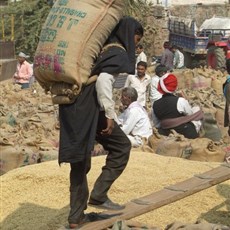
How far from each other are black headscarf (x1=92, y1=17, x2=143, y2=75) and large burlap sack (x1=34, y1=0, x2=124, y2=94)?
6 cm

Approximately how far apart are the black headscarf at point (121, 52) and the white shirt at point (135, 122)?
11.2 ft

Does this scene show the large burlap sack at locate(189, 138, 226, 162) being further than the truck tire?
No

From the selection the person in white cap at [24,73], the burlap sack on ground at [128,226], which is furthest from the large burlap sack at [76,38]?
the person in white cap at [24,73]

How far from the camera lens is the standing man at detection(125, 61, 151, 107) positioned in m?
10.1

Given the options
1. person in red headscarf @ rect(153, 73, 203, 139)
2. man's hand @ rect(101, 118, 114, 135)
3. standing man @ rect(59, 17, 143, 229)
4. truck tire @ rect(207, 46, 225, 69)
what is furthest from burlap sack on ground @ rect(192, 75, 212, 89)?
man's hand @ rect(101, 118, 114, 135)

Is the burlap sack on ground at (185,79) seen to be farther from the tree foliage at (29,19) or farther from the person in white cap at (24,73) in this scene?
the tree foliage at (29,19)

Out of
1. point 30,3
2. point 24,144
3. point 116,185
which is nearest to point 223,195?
point 116,185

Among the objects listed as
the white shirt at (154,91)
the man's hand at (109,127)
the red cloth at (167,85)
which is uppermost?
the man's hand at (109,127)

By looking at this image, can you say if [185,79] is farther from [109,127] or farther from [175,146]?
[109,127]

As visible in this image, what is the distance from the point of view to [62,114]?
462cm

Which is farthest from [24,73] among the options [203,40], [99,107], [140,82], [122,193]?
[99,107]

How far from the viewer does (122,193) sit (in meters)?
6.45

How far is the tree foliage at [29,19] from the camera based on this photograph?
2531 cm

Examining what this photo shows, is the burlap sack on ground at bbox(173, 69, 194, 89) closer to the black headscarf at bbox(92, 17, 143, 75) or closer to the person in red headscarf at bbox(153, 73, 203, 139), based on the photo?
the person in red headscarf at bbox(153, 73, 203, 139)
